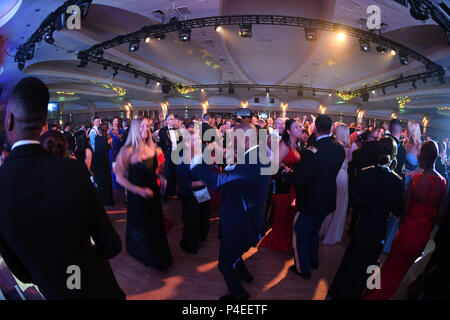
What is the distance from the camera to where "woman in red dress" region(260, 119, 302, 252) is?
2.96 meters

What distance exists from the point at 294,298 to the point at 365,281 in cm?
67

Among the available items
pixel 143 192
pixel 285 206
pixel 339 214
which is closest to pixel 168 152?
pixel 143 192

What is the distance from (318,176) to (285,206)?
3.14 ft

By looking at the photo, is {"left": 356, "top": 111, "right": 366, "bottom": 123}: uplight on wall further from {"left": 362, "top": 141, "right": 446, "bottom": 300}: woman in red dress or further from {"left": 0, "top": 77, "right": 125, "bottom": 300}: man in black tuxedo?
{"left": 0, "top": 77, "right": 125, "bottom": 300}: man in black tuxedo

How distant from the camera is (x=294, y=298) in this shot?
7.34ft

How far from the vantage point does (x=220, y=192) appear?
253 cm

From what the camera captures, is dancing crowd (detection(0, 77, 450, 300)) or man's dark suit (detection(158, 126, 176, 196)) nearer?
dancing crowd (detection(0, 77, 450, 300))

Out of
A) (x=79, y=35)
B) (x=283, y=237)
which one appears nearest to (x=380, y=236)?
(x=283, y=237)

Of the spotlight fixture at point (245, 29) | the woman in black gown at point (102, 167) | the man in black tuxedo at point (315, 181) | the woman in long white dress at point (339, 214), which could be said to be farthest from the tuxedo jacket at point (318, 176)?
the spotlight fixture at point (245, 29)

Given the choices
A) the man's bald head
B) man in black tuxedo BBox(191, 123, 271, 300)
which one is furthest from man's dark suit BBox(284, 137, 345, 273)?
the man's bald head

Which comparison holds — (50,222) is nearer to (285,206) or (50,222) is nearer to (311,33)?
(285,206)

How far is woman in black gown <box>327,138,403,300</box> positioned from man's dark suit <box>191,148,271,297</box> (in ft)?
2.88

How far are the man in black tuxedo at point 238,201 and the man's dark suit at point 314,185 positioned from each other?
574 millimetres

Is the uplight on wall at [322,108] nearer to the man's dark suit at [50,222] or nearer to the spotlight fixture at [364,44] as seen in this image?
the spotlight fixture at [364,44]
